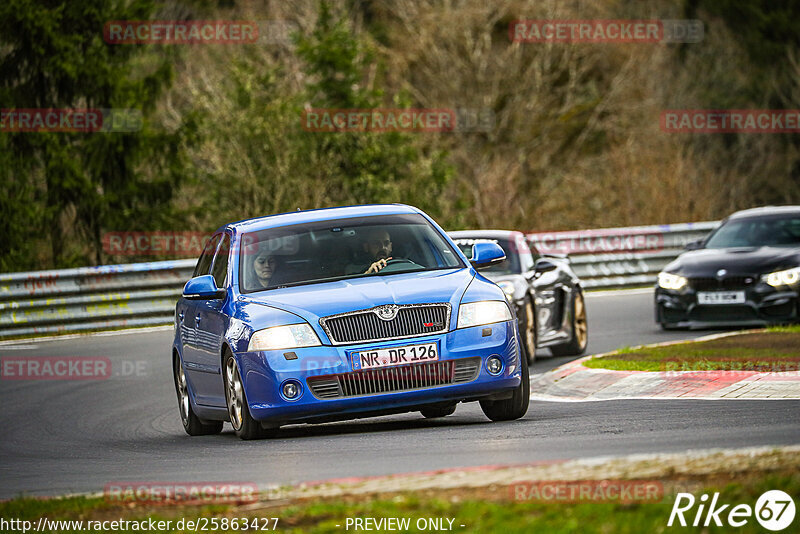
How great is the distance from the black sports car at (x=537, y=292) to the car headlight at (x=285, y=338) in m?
6.20

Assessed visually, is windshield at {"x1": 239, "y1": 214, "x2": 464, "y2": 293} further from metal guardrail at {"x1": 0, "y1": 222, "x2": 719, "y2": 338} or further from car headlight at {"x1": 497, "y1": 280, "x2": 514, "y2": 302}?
metal guardrail at {"x1": 0, "y1": 222, "x2": 719, "y2": 338}

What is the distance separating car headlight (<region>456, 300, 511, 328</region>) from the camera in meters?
10.4

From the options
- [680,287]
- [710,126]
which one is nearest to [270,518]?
[680,287]

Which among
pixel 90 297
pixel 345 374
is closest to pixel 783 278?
pixel 345 374

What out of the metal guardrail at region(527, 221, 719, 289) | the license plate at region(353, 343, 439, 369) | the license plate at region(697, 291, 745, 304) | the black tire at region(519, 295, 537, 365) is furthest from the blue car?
the metal guardrail at region(527, 221, 719, 289)

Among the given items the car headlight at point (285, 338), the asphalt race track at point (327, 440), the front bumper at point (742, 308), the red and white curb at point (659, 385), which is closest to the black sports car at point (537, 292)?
the front bumper at point (742, 308)

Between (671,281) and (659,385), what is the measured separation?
698 centimetres

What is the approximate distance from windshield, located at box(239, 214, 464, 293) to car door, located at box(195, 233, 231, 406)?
0.32 meters

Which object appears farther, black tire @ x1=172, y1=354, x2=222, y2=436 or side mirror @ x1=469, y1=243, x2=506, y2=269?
black tire @ x1=172, y1=354, x2=222, y2=436

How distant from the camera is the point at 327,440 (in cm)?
1040

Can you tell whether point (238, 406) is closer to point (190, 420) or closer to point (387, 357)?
point (387, 357)

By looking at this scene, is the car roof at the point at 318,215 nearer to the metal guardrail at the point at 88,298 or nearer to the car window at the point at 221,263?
the car window at the point at 221,263

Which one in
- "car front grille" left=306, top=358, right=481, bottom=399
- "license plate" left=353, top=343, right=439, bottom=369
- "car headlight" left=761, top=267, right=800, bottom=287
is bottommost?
"car headlight" left=761, top=267, right=800, bottom=287

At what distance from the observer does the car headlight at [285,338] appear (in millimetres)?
10234
